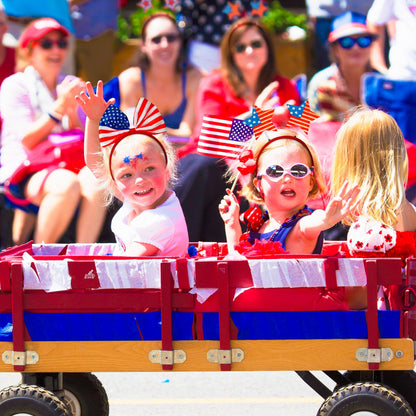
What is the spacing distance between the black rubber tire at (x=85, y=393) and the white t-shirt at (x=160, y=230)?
1.92 ft

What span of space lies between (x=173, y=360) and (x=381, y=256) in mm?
923

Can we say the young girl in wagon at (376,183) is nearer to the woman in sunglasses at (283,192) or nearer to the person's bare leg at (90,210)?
the woman in sunglasses at (283,192)

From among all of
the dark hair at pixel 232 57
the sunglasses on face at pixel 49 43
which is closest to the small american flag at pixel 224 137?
the dark hair at pixel 232 57

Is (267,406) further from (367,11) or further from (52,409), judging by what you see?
(367,11)

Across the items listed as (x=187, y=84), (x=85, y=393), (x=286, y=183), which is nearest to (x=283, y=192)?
(x=286, y=183)

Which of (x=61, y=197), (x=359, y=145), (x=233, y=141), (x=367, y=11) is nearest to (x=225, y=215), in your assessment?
(x=233, y=141)

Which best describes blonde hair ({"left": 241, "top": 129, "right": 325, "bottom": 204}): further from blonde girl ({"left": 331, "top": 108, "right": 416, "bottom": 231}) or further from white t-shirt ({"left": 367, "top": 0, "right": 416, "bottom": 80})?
white t-shirt ({"left": 367, "top": 0, "right": 416, "bottom": 80})

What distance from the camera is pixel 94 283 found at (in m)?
3.30

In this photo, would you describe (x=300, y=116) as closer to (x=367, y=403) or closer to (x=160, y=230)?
(x=160, y=230)

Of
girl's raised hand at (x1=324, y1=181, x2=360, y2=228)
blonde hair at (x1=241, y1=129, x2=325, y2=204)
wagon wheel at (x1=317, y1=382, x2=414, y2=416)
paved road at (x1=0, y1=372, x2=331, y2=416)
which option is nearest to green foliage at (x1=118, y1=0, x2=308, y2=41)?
paved road at (x1=0, y1=372, x2=331, y2=416)

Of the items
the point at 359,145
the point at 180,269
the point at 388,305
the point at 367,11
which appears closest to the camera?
the point at 180,269

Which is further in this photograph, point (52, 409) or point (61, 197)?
point (61, 197)

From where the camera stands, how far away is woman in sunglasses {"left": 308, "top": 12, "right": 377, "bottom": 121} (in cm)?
707

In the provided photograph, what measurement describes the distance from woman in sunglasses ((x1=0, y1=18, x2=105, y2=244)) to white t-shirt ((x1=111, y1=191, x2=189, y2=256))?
2.80m
